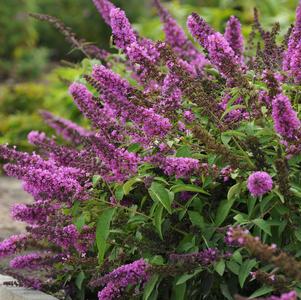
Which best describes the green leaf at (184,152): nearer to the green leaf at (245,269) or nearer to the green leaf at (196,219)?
the green leaf at (196,219)

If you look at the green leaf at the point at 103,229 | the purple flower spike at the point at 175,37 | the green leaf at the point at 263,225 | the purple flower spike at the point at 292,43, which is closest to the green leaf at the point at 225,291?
the green leaf at the point at 263,225

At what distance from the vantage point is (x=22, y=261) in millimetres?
4082

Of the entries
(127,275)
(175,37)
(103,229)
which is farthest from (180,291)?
(175,37)

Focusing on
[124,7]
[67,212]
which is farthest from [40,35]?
[67,212]

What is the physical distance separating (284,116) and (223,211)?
0.68 meters

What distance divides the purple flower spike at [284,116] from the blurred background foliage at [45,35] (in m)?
6.27

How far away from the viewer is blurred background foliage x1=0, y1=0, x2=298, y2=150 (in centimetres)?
996

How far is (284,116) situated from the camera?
2934mm

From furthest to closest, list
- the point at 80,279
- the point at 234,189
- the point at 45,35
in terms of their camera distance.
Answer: the point at 45,35
the point at 80,279
the point at 234,189

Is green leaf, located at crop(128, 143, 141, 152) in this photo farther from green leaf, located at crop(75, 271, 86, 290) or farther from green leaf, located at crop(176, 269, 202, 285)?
green leaf, located at crop(75, 271, 86, 290)

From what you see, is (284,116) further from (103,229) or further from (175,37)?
(175,37)

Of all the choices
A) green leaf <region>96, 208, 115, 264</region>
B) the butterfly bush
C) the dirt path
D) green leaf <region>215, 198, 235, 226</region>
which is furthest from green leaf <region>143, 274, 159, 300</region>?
the dirt path

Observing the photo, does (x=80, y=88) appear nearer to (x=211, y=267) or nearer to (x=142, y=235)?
(x=142, y=235)

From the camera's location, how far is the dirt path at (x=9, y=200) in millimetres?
5969
